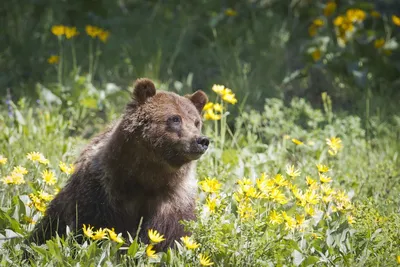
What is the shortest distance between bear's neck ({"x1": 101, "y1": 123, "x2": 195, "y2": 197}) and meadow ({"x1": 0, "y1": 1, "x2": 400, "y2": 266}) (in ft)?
0.90

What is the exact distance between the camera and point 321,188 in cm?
441

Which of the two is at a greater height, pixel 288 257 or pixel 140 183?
pixel 140 183

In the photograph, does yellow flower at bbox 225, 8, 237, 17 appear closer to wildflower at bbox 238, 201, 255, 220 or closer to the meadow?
the meadow

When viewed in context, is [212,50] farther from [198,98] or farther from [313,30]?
[198,98]

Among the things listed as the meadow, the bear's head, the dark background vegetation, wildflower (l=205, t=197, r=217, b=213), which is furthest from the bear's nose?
the dark background vegetation

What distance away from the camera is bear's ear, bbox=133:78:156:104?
14.7ft

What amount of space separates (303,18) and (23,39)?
3.07m

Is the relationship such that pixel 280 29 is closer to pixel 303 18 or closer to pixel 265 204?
pixel 303 18

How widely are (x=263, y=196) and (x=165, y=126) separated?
75 cm

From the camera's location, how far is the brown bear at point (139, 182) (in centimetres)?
429

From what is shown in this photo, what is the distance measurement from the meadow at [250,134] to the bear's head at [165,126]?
24 centimetres

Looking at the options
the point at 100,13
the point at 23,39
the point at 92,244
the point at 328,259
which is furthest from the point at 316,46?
the point at 92,244

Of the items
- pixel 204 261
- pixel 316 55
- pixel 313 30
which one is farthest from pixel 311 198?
pixel 313 30

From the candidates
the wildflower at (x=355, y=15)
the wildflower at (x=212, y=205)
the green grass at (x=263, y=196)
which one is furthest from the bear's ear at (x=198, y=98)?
the wildflower at (x=355, y=15)
